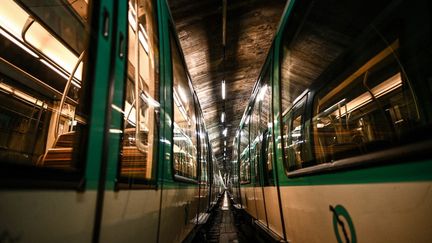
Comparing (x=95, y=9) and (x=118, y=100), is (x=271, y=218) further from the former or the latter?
(x=95, y=9)

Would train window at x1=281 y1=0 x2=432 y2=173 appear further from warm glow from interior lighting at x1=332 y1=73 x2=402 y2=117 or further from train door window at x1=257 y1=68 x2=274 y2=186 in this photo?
train door window at x1=257 y1=68 x2=274 y2=186

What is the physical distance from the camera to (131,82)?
1874 millimetres

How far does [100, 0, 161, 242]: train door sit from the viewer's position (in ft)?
4.80

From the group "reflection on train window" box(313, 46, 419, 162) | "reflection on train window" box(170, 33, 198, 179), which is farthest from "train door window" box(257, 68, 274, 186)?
"reflection on train window" box(313, 46, 419, 162)

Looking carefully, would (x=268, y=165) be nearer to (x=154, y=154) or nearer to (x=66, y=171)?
(x=154, y=154)

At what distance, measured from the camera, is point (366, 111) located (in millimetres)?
1837

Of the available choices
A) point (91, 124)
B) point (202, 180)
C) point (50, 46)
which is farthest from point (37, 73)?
point (202, 180)

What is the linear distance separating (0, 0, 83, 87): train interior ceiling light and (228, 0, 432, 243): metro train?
8.16 ft

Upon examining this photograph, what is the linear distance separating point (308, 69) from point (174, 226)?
2321 mm

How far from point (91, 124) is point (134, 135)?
3.01 feet

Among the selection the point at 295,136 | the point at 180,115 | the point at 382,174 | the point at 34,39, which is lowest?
the point at 382,174

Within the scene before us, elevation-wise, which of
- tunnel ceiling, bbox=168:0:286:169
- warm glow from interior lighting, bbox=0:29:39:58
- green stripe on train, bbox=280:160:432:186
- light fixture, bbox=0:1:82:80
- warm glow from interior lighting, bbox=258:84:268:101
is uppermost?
tunnel ceiling, bbox=168:0:286:169

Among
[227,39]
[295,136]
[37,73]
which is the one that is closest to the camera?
[295,136]

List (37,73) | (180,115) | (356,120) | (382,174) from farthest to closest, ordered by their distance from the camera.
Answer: (37,73), (180,115), (356,120), (382,174)
